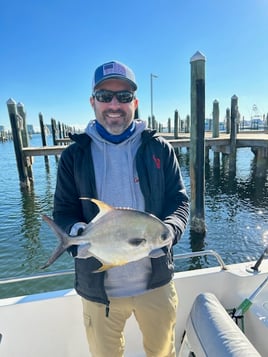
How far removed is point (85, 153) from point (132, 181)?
37 centimetres

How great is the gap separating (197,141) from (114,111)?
21.8 ft

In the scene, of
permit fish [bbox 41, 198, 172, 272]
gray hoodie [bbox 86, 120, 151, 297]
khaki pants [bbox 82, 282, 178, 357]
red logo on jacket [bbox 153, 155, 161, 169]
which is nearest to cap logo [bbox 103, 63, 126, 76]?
gray hoodie [bbox 86, 120, 151, 297]

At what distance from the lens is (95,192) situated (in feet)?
5.85

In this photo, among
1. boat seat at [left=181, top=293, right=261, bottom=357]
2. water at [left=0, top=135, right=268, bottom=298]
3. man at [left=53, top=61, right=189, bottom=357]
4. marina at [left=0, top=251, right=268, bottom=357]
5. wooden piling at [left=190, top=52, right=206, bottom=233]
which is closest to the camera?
boat seat at [left=181, top=293, right=261, bottom=357]

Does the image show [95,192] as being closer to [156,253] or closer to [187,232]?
[156,253]

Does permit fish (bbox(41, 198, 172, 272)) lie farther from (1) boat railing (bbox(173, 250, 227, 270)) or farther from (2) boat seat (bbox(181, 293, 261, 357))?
(1) boat railing (bbox(173, 250, 227, 270))

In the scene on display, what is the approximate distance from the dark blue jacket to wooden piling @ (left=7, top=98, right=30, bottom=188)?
1282 centimetres

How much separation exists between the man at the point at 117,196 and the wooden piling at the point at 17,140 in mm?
12831

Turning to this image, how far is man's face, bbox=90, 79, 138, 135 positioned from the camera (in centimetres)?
178

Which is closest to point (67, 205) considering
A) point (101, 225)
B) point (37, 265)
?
point (101, 225)

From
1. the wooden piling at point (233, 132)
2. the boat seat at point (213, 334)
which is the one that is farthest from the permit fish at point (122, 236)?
the wooden piling at point (233, 132)

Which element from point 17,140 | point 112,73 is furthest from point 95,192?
point 17,140

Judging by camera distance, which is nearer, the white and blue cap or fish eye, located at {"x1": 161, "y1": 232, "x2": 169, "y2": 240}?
fish eye, located at {"x1": 161, "y1": 232, "x2": 169, "y2": 240}

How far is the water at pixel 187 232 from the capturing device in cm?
685
